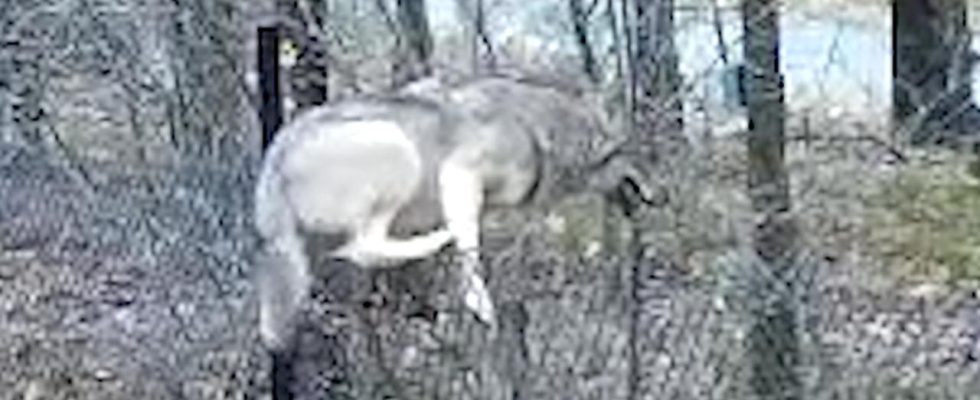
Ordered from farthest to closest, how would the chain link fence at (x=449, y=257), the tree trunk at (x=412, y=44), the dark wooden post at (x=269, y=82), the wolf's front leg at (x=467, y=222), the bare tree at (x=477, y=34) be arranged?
the bare tree at (x=477, y=34) → the tree trunk at (x=412, y=44) → the dark wooden post at (x=269, y=82) → the chain link fence at (x=449, y=257) → the wolf's front leg at (x=467, y=222)

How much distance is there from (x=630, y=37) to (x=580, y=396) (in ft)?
2.55

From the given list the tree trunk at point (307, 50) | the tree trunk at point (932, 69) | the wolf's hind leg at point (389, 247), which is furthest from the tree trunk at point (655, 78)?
the tree trunk at point (932, 69)

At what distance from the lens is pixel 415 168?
484 centimetres

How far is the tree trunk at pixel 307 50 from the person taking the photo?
16.8 ft

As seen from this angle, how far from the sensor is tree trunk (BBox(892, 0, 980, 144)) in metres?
6.80

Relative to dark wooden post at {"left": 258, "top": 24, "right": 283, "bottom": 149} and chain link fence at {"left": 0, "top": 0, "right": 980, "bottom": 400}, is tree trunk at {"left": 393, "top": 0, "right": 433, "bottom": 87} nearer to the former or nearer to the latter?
chain link fence at {"left": 0, "top": 0, "right": 980, "bottom": 400}

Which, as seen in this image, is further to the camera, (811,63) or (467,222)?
(811,63)

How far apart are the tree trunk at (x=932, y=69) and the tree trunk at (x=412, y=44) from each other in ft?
3.99

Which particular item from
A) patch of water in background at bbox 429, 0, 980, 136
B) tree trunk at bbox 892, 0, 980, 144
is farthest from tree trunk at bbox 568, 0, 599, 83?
tree trunk at bbox 892, 0, 980, 144

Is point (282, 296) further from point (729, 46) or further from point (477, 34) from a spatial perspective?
point (729, 46)

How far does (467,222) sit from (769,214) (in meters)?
0.67

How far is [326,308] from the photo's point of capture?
16.5 ft

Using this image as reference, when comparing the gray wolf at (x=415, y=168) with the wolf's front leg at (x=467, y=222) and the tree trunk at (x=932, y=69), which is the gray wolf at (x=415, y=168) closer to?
the wolf's front leg at (x=467, y=222)

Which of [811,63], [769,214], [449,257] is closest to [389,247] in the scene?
[449,257]
